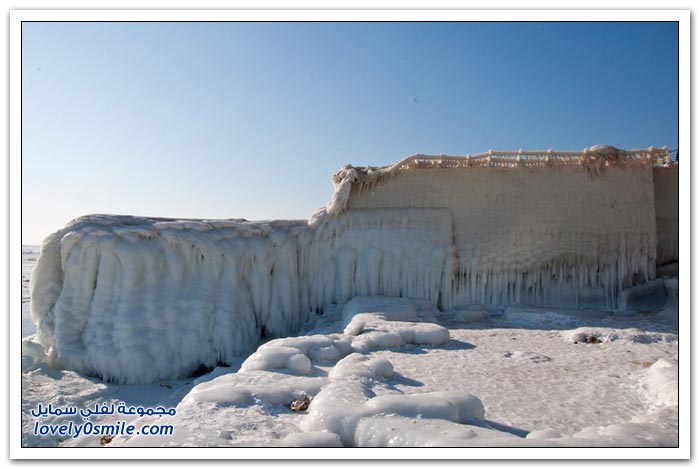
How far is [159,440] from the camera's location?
3.81m

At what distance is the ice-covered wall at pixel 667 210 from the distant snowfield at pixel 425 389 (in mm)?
2483

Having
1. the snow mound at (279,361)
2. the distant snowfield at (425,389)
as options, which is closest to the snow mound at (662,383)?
the distant snowfield at (425,389)

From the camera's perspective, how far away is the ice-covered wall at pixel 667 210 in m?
12.0

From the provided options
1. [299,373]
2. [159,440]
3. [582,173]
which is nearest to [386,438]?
[159,440]

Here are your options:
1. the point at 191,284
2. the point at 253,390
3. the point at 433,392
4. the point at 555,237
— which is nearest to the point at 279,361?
the point at 253,390

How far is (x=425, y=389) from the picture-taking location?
→ 562 cm

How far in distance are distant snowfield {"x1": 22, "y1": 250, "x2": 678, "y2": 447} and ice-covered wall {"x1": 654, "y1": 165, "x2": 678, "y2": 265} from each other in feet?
8.15

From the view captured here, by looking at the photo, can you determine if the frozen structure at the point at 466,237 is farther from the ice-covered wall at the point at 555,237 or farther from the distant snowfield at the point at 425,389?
the distant snowfield at the point at 425,389

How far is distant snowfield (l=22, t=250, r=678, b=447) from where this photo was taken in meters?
4.00

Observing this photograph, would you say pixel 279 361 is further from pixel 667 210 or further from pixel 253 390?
pixel 667 210

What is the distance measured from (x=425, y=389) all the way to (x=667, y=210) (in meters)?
9.57

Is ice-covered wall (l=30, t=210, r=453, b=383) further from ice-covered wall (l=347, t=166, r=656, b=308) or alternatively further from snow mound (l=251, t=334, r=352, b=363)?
snow mound (l=251, t=334, r=352, b=363)

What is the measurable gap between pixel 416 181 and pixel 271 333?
4.91 m

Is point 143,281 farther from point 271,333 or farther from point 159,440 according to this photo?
point 159,440
